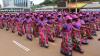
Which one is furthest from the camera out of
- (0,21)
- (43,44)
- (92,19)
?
(0,21)

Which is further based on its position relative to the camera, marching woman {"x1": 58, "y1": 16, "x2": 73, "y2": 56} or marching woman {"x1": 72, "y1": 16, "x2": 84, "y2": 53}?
marching woman {"x1": 72, "y1": 16, "x2": 84, "y2": 53}

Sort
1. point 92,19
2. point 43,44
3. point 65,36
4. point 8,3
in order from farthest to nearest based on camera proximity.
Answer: point 8,3, point 92,19, point 43,44, point 65,36

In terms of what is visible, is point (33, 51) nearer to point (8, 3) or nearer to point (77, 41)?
point (77, 41)

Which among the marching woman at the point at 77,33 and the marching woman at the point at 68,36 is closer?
the marching woman at the point at 68,36

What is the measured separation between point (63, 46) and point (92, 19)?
15.9ft

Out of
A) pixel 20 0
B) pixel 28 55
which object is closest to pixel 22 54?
pixel 28 55

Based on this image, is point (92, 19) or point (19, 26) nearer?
point (92, 19)

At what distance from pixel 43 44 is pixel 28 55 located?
129cm

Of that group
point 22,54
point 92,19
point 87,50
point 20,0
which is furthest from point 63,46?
point 20,0

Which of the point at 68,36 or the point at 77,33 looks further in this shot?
the point at 77,33

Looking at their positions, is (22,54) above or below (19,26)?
below

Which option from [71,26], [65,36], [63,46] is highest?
[71,26]

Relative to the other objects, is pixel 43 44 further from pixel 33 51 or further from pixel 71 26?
pixel 71 26

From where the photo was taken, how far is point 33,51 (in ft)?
17.9
